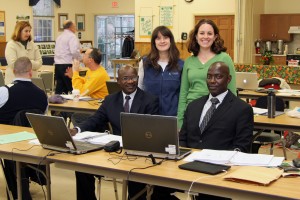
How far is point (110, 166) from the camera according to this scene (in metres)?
3.07

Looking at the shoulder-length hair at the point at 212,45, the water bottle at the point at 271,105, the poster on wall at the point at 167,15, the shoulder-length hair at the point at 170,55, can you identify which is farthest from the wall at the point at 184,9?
the shoulder-length hair at the point at 212,45

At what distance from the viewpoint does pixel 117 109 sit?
401 cm

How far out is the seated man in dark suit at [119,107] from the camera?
3980mm

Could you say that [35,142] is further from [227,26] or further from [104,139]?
[227,26]

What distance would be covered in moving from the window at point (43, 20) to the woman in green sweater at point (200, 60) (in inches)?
493

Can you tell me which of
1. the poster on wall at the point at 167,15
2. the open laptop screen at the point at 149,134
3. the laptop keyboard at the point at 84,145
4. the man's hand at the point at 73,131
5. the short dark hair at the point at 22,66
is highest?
the poster on wall at the point at 167,15

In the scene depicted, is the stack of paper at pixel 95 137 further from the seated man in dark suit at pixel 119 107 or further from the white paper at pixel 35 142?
the white paper at pixel 35 142

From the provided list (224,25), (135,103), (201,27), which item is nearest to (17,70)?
(135,103)

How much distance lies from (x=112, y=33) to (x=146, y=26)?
3.07m

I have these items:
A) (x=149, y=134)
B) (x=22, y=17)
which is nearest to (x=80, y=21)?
(x=22, y=17)

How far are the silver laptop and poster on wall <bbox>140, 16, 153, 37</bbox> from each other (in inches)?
321

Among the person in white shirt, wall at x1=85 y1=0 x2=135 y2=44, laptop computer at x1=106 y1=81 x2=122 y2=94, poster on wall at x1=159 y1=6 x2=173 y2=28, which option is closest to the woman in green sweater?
laptop computer at x1=106 y1=81 x2=122 y2=94

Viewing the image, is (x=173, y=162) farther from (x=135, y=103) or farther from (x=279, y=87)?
(x=279, y=87)

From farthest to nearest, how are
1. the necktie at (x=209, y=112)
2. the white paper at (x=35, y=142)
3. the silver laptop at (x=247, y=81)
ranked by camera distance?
1. the silver laptop at (x=247, y=81)
2. the white paper at (x=35, y=142)
3. the necktie at (x=209, y=112)
